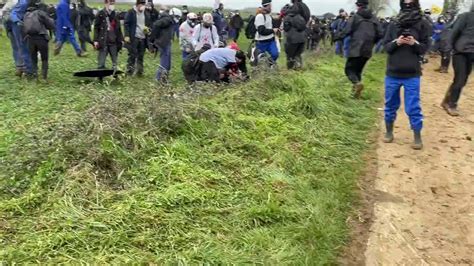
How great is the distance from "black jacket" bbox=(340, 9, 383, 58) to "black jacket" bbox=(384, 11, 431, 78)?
2272 millimetres

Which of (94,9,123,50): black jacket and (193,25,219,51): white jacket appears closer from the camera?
(94,9,123,50): black jacket

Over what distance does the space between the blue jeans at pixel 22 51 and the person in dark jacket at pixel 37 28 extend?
10.1 inches

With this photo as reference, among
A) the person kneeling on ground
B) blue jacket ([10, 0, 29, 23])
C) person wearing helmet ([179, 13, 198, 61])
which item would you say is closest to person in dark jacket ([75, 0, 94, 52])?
person wearing helmet ([179, 13, 198, 61])

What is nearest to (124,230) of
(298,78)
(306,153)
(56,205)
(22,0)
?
(56,205)

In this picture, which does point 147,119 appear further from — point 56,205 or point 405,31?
point 405,31

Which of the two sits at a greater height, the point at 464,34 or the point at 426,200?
the point at 464,34

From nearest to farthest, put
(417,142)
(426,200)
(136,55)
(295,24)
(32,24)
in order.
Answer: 1. (426,200)
2. (417,142)
3. (32,24)
4. (295,24)
5. (136,55)

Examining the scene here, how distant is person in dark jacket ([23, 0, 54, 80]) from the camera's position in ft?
30.4

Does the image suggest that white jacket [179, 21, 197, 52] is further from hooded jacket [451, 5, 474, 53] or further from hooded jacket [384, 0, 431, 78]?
hooded jacket [384, 0, 431, 78]

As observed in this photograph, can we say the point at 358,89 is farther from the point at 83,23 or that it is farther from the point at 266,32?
the point at 83,23

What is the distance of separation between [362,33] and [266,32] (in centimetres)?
269

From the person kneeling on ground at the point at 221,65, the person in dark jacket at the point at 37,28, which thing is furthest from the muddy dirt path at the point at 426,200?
the person in dark jacket at the point at 37,28

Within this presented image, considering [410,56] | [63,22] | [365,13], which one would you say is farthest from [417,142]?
[63,22]

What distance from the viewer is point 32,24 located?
9.24m
